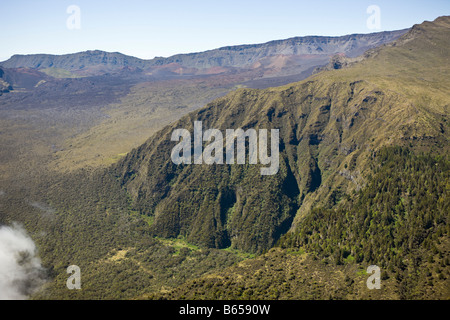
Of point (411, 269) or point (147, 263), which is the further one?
point (147, 263)

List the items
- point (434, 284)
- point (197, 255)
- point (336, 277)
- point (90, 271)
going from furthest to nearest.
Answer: point (197, 255), point (90, 271), point (336, 277), point (434, 284)

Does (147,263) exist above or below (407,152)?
below

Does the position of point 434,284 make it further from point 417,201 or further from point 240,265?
point 240,265

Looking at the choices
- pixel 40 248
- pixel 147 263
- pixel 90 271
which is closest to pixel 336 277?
pixel 147 263

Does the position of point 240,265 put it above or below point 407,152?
below
